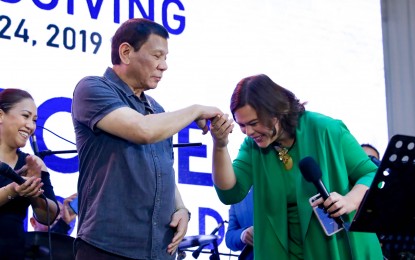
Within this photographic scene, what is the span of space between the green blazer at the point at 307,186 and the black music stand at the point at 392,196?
248mm

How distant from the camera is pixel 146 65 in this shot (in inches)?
109

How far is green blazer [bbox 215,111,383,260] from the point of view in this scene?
119 inches

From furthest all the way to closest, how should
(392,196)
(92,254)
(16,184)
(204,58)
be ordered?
(204,58), (16,184), (392,196), (92,254)

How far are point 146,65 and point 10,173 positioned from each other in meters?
0.85

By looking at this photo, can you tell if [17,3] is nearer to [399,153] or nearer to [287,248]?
[287,248]

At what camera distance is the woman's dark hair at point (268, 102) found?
10.3 ft

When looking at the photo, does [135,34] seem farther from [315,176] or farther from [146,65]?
[315,176]

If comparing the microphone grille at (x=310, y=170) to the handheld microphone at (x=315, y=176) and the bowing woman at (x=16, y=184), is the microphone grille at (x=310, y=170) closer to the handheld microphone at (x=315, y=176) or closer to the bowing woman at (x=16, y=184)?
the handheld microphone at (x=315, y=176)

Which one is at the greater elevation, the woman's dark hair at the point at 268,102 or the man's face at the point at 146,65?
the man's face at the point at 146,65

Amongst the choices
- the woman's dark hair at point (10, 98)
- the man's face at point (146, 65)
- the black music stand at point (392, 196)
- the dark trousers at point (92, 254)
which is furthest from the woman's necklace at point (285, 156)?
the woman's dark hair at point (10, 98)

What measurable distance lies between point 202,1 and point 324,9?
3.98ft

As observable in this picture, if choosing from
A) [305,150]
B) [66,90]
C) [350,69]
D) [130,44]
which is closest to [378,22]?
[350,69]

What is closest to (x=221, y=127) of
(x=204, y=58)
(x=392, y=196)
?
(x=392, y=196)

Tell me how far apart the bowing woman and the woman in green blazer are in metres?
0.85
